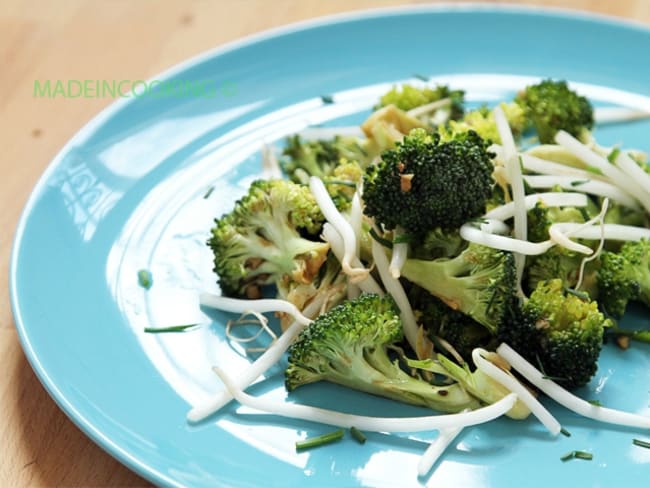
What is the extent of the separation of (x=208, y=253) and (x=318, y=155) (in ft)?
1.47

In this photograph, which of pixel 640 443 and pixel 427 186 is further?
pixel 427 186

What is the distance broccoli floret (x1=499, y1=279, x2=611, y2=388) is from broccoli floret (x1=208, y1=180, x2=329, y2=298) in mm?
500

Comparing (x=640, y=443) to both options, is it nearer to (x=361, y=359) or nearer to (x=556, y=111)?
(x=361, y=359)

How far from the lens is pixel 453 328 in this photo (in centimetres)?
207

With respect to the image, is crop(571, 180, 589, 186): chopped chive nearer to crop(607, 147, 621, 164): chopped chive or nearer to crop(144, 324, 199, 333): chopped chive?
crop(607, 147, 621, 164): chopped chive

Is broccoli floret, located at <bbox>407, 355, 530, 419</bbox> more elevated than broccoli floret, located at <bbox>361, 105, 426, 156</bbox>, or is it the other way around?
broccoli floret, located at <bbox>361, 105, 426, 156</bbox>

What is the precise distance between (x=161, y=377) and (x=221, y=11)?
1.98 meters

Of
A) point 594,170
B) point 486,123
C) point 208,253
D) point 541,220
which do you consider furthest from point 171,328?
point 594,170

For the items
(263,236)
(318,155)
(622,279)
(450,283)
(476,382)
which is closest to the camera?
(476,382)

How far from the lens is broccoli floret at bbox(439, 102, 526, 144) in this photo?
2.41m

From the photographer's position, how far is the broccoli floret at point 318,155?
253 cm

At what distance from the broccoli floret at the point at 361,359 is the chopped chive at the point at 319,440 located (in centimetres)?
14

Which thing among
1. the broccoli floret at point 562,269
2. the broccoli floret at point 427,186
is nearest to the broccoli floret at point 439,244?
the broccoli floret at point 427,186

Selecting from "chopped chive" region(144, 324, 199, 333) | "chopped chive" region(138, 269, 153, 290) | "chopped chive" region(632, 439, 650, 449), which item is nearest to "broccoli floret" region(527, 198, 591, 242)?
"chopped chive" region(632, 439, 650, 449)
